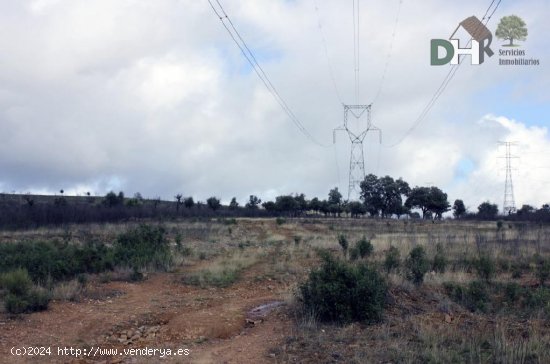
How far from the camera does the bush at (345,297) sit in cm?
1383

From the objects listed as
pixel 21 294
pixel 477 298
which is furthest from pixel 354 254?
pixel 21 294

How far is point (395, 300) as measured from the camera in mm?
16031

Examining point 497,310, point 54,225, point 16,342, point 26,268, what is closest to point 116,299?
point 26,268

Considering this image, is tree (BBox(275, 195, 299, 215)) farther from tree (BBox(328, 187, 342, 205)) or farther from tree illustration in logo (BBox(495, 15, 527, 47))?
tree illustration in logo (BBox(495, 15, 527, 47))

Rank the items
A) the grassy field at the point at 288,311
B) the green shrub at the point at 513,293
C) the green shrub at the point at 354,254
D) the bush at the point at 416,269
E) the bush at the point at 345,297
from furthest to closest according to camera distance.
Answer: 1. the green shrub at the point at 354,254
2. the bush at the point at 416,269
3. the green shrub at the point at 513,293
4. the bush at the point at 345,297
5. the grassy field at the point at 288,311

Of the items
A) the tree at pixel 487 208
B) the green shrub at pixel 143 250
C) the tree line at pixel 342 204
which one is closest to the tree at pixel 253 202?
the tree line at pixel 342 204

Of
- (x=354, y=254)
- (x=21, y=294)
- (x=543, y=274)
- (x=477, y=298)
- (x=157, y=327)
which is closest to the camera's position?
(x=157, y=327)

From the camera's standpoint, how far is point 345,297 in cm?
1387

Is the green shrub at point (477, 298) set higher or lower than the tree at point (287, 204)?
lower

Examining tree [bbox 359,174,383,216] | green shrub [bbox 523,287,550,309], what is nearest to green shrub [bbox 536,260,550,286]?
green shrub [bbox 523,287,550,309]

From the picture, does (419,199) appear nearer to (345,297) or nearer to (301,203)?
(301,203)

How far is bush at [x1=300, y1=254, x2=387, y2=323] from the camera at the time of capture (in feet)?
45.4

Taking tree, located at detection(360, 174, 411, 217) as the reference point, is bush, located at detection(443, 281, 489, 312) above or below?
below

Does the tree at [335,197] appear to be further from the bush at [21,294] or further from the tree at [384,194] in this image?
the bush at [21,294]
